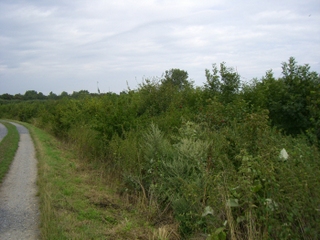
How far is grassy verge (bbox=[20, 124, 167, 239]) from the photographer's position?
19.0 feet

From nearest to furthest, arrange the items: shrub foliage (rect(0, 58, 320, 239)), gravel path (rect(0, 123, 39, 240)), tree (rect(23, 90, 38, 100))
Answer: shrub foliage (rect(0, 58, 320, 239)) → gravel path (rect(0, 123, 39, 240)) → tree (rect(23, 90, 38, 100))

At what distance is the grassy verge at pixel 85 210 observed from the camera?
5781 mm

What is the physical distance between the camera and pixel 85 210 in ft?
23.3

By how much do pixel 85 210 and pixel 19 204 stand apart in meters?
1.58

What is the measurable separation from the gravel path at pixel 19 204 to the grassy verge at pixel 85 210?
0.70ft

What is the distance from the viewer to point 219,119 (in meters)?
9.94

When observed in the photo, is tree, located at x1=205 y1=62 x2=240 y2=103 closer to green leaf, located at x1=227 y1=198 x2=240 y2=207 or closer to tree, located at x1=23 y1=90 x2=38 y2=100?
green leaf, located at x1=227 y1=198 x2=240 y2=207

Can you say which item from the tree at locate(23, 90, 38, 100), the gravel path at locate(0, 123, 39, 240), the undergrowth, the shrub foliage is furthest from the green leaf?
the tree at locate(23, 90, 38, 100)

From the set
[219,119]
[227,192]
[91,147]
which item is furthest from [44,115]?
[227,192]

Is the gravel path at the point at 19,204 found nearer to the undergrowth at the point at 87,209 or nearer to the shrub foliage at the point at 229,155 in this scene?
the undergrowth at the point at 87,209

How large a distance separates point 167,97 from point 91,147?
15.5ft

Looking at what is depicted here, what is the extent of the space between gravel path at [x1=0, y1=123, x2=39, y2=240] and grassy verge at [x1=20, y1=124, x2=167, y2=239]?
8.4 inches

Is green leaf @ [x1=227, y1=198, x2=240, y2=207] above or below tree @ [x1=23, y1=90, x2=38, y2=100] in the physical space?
below

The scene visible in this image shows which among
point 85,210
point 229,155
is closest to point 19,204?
point 85,210
